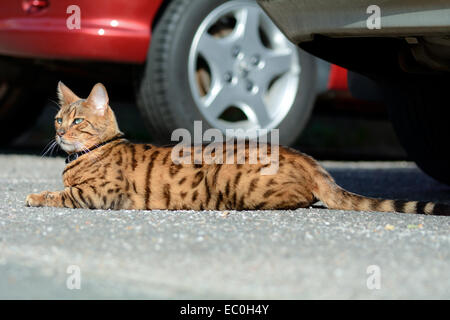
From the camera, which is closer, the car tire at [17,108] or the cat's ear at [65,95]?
the cat's ear at [65,95]

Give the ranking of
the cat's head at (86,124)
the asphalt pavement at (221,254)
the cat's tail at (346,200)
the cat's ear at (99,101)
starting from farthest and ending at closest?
the cat's ear at (99,101)
the cat's head at (86,124)
the cat's tail at (346,200)
the asphalt pavement at (221,254)

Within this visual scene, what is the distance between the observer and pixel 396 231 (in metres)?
3.03

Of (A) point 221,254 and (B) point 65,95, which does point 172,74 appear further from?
(A) point 221,254

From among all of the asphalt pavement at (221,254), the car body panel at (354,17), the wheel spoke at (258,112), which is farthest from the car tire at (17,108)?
the car body panel at (354,17)

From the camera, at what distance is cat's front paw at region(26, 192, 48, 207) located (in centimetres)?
359

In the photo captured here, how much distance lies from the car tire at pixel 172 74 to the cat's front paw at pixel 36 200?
5.23 feet

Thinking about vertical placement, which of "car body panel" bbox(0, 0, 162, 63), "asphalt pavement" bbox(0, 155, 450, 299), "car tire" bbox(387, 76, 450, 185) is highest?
"car body panel" bbox(0, 0, 162, 63)

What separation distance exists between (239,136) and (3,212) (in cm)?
234

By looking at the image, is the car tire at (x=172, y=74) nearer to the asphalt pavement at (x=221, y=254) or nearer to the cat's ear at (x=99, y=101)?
the cat's ear at (x=99, y=101)

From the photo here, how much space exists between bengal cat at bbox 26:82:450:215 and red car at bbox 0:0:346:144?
3.84 feet

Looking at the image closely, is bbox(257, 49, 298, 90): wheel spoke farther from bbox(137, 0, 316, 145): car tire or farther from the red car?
bbox(137, 0, 316, 145): car tire

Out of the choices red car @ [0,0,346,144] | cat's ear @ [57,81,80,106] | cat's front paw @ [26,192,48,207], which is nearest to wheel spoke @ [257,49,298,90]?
red car @ [0,0,346,144]

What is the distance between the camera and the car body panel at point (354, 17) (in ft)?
10.1
